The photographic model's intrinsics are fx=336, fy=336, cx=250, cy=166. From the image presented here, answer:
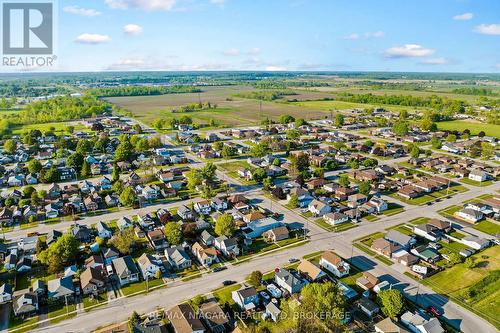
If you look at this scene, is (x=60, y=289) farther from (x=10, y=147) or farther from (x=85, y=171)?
(x=10, y=147)

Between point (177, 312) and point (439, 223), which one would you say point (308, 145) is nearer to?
point (439, 223)

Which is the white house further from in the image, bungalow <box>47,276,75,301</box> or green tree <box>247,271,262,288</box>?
bungalow <box>47,276,75,301</box>

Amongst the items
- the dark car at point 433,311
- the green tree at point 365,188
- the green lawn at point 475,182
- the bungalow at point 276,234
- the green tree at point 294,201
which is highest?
the green lawn at point 475,182

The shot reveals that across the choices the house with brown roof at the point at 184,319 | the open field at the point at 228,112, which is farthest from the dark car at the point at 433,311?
the open field at the point at 228,112

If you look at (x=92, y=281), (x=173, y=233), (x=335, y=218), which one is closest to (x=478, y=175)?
(x=335, y=218)

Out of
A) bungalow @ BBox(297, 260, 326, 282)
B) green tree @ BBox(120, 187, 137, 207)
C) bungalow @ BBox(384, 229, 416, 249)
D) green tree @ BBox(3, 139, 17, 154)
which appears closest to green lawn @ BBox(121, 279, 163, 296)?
bungalow @ BBox(297, 260, 326, 282)

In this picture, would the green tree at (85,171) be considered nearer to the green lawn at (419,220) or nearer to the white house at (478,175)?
the green lawn at (419,220)

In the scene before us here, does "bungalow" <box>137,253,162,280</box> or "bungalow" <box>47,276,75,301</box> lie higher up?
"bungalow" <box>137,253,162,280</box>
